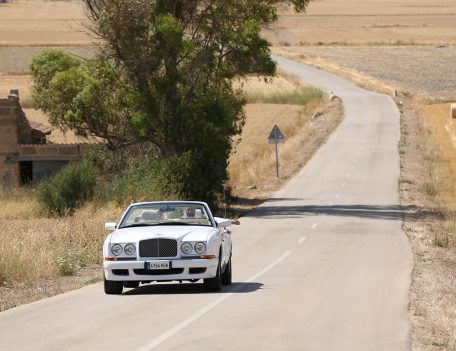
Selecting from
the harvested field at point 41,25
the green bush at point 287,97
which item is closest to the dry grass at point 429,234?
the green bush at point 287,97

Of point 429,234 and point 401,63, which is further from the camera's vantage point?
point 401,63

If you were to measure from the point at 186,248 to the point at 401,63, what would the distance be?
4280 inches

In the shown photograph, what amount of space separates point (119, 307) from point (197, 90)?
27.1 m

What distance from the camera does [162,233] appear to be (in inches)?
735

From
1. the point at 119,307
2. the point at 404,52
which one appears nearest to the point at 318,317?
the point at 119,307

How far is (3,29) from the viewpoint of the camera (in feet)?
479

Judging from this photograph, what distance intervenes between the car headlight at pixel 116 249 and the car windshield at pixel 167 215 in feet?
3.64

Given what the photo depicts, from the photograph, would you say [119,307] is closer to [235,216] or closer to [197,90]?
[235,216]

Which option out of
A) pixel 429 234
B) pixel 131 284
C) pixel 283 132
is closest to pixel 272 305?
pixel 131 284

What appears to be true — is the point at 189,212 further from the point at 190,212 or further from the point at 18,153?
the point at 18,153

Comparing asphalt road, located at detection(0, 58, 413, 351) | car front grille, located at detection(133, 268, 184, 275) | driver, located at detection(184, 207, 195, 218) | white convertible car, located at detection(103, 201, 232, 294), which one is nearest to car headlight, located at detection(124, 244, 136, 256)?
white convertible car, located at detection(103, 201, 232, 294)

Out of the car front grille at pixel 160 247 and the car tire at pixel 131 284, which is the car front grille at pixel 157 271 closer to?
the car front grille at pixel 160 247

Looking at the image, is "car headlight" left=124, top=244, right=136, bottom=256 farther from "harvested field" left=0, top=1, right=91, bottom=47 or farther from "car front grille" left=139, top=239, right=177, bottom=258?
"harvested field" left=0, top=1, right=91, bottom=47

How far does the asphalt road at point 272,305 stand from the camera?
13.2 m
